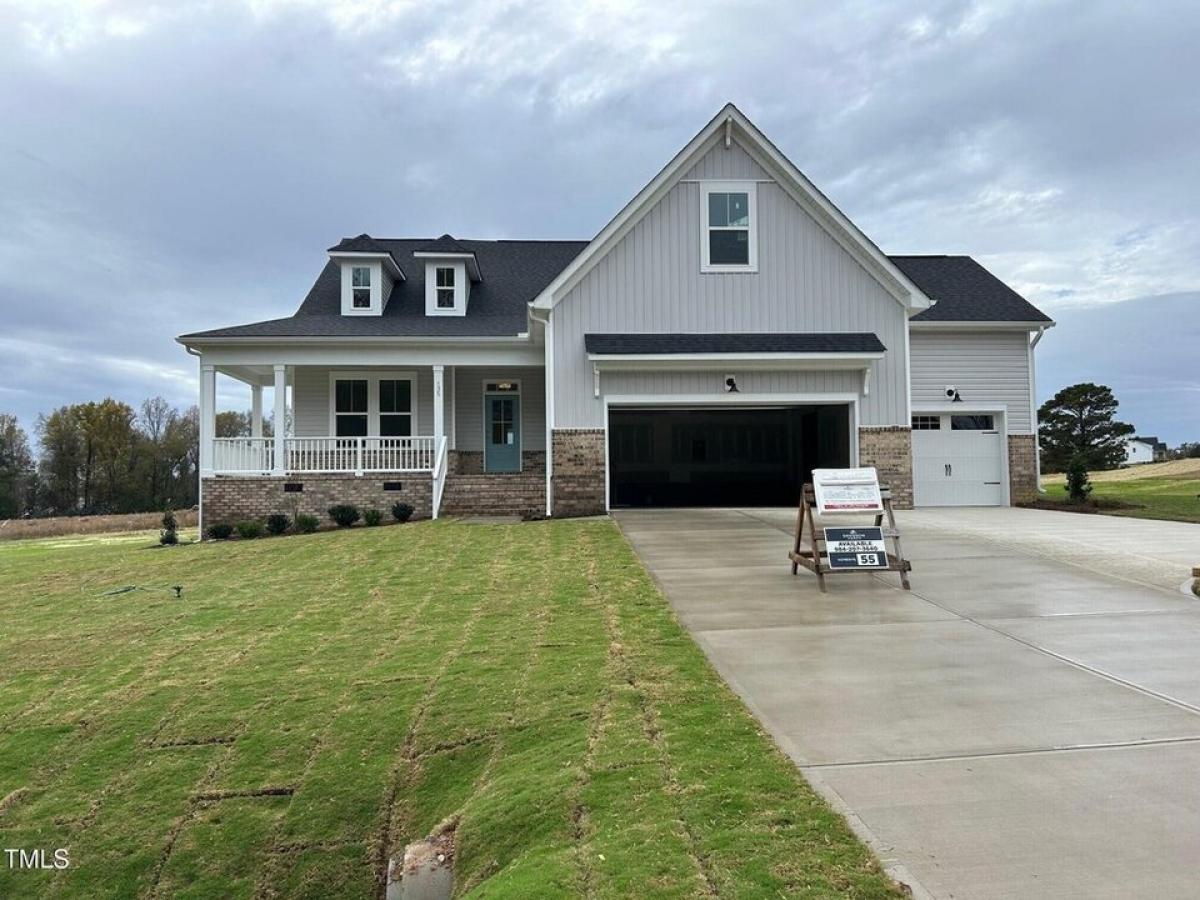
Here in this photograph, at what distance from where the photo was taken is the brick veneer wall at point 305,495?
17062 mm

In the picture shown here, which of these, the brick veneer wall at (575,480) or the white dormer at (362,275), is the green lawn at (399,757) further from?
the white dormer at (362,275)

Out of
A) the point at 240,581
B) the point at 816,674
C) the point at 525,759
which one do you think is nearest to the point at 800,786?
the point at 525,759

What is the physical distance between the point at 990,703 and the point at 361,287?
1882 cm

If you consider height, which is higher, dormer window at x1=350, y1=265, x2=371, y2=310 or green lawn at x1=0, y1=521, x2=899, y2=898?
dormer window at x1=350, y1=265, x2=371, y2=310

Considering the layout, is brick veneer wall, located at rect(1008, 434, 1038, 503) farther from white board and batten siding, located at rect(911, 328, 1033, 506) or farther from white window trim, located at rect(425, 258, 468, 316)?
white window trim, located at rect(425, 258, 468, 316)

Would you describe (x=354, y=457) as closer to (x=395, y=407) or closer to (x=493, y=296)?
(x=395, y=407)

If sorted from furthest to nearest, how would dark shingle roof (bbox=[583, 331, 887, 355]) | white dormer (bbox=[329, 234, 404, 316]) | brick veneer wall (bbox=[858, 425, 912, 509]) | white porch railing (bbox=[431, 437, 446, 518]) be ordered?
white dormer (bbox=[329, 234, 404, 316]) < white porch railing (bbox=[431, 437, 446, 518]) < brick veneer wall (bbox=[858, 425, 912, 509]) < dark shingle roof (bbox=[583, 331, 887, 355])

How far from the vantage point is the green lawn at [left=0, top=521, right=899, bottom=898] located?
314 centimetres

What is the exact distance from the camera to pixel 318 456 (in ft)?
57.6

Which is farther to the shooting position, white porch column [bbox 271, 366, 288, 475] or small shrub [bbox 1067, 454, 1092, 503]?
small shrub [bbox 1067, 454, 1092, 503]

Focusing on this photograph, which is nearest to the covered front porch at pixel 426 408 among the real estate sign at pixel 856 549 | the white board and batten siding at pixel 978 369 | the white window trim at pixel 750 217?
the white window trim at pixel 750 217

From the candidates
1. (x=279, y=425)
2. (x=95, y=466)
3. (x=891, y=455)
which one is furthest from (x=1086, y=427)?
(x=95, y=466)

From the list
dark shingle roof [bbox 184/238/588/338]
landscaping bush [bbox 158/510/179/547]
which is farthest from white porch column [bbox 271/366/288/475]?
landscaping bush [bbox 158/510/179/547]

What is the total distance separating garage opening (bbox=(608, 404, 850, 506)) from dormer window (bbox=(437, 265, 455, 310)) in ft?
19.4
